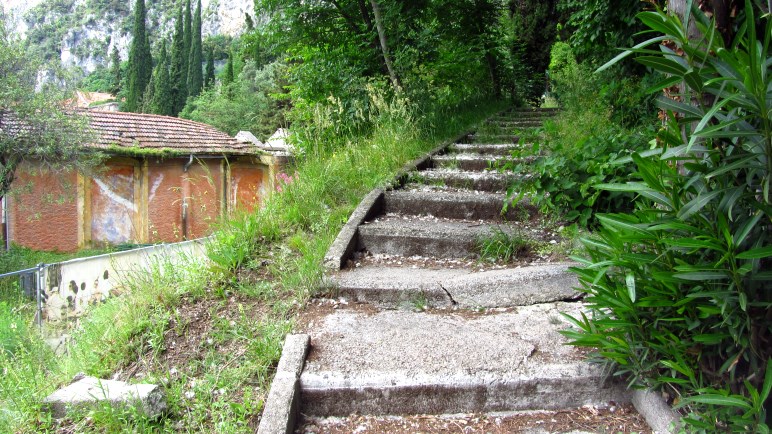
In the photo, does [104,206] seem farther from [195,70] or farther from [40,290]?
[195,70]

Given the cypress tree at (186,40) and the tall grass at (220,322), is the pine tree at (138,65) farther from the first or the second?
the tall grass at (220,322)

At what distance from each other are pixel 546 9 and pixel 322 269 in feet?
54.5

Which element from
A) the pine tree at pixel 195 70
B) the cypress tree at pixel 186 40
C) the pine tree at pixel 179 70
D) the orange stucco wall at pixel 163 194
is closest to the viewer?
the orange stucco wall at pixel 163 194

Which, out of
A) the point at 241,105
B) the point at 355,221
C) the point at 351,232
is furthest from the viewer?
the point at 241,105

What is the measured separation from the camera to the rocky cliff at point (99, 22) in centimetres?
10106

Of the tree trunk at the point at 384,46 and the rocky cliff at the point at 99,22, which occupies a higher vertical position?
the rocky cliff at the point at 99,22

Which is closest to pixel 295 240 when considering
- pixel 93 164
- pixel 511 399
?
pixel 511 399

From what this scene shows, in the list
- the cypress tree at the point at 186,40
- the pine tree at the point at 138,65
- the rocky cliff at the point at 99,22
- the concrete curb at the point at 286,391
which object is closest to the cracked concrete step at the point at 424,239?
the concrete curb at the point at 286,391

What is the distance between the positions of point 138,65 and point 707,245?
48.1 m

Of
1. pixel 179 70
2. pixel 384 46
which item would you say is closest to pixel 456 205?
pixel 384 46

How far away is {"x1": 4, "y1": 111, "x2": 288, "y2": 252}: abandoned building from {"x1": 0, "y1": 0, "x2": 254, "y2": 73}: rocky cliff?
94372 millimetres

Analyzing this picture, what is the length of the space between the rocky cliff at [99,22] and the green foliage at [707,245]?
10879 centimetres

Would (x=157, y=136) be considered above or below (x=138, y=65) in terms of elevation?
below

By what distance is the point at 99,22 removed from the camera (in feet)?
356
